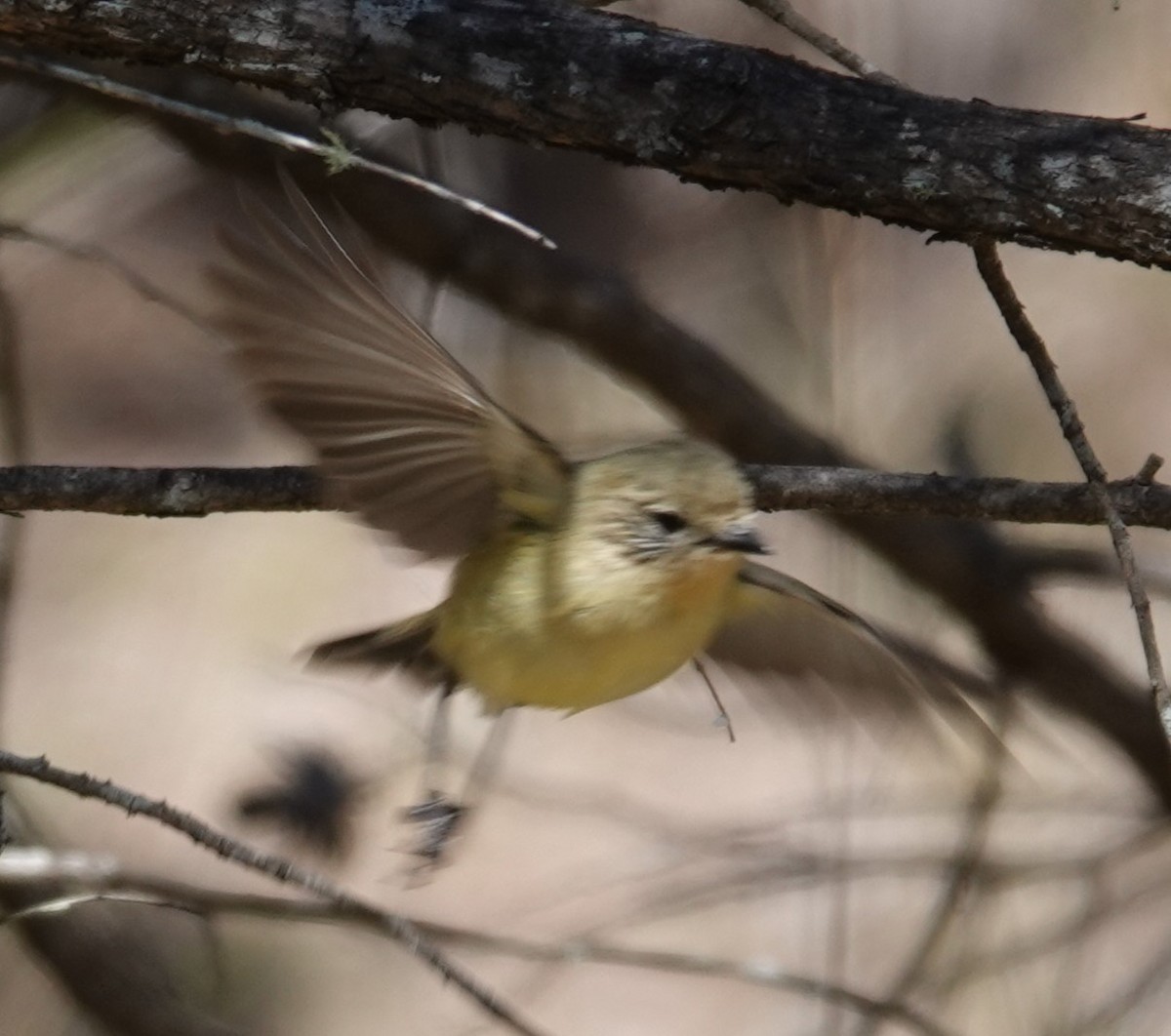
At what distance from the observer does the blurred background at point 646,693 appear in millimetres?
3820

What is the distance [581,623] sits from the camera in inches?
102

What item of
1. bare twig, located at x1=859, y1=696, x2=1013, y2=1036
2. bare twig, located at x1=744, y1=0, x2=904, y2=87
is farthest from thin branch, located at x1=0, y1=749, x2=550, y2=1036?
bare twig, located at x1=859, y1=696, x2=1013, y2=1036

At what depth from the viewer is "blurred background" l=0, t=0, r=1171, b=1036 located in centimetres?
382

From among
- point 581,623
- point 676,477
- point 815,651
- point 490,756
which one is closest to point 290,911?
point 581,623

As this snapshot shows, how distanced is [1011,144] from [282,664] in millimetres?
3327

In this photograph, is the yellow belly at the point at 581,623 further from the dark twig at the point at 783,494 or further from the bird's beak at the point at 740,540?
→ the dark twig at the point at 783,494

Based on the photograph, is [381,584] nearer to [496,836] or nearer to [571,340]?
[496,836]

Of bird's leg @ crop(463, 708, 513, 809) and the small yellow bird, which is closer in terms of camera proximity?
the small yellow bird

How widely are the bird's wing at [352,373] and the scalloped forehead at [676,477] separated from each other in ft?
0.68

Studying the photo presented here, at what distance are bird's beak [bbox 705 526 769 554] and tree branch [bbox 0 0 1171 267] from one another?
589 millimetres

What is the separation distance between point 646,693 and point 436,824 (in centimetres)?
176

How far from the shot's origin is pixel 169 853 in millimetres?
4457

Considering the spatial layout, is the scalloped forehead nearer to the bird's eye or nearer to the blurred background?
the bird's eye

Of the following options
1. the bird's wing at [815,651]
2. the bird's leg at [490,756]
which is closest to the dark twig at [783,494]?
the bird's wing at [815,651]
